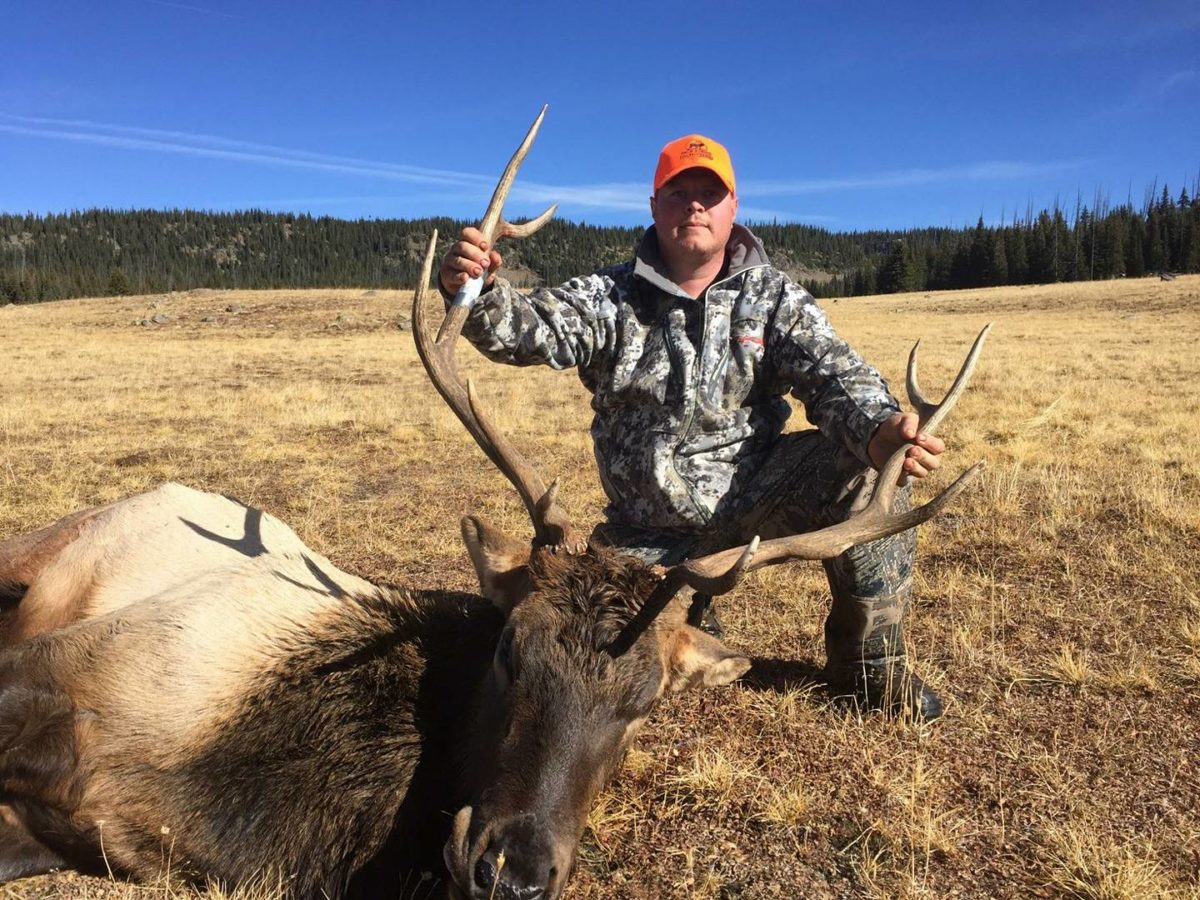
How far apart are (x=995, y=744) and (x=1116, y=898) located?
45.3 inches

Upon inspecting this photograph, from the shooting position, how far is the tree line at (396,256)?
99188 millimetres

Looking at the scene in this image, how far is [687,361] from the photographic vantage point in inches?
193

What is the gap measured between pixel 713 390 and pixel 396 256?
645 feet

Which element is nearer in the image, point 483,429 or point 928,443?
point 483,429

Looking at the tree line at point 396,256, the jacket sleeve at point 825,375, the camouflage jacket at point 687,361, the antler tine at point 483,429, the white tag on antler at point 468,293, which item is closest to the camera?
the antler tine at point 483,429

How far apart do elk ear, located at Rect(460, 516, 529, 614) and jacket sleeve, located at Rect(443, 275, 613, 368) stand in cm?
128

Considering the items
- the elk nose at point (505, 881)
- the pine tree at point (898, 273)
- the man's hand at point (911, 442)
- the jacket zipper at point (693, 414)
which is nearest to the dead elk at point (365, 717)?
the elk nose at point (505, 881)

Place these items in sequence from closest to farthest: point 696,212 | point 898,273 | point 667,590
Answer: point 667,590, point 696,212, point 898,273

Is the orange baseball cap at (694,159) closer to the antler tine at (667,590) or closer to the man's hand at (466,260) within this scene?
the man's hand at (466,260)

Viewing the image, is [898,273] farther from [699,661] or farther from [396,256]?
[396,256]

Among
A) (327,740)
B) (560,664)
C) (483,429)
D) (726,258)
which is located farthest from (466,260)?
(327,740)

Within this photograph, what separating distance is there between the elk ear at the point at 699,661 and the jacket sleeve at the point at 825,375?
1.38 m

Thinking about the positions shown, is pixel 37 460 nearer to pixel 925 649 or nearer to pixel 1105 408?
pixel 925 649

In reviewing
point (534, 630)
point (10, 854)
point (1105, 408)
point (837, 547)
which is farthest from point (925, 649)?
point (1105, 408)
